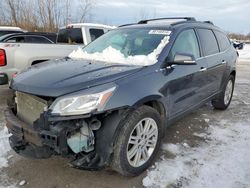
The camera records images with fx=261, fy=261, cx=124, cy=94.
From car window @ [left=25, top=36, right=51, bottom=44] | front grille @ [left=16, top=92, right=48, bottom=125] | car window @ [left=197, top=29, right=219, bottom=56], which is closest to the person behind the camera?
front grille @ [left=16, top=92, right=48, bottom=125]

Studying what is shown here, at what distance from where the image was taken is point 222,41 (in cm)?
513

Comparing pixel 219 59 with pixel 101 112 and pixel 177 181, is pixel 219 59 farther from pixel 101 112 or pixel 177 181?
pixel 101 112

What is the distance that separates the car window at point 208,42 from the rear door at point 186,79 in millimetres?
227

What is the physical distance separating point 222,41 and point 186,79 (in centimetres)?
200

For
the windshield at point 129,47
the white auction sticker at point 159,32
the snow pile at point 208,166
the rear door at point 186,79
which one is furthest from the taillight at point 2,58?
the snow pile at point 208,166

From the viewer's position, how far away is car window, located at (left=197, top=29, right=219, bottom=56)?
4.29m

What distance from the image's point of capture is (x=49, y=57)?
6012 mm

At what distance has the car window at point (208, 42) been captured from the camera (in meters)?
4.29

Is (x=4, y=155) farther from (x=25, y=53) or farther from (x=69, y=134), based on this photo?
(x=25, y=53)

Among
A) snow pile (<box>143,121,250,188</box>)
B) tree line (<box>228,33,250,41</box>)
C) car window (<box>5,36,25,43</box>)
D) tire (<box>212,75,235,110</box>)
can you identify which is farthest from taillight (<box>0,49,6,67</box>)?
tree line (<box>228,33,250,41</box>)

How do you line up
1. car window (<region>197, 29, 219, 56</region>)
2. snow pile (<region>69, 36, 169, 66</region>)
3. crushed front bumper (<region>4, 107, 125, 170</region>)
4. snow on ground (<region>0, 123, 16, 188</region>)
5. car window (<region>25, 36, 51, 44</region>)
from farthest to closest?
1. car window (<region>25, 36, 51, 44</region>)
2. car window (<region>197, 29, 219, 56</region>)
3. snow pile (<region>69, 36, 169, 66</region>)
4. snow on ground (<region>0, 123, 16, 188</region>)
5. crushed front bumper (<region>4, 107, 125, 170</region>)

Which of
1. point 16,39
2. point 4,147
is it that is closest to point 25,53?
point 16,39

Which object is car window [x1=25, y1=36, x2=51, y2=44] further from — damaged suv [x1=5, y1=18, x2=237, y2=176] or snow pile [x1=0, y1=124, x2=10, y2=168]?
damaged suv [x1=5, y1=18, x2=237, y2=176]

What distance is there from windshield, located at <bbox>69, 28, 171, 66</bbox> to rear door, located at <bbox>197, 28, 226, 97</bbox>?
99 cm
